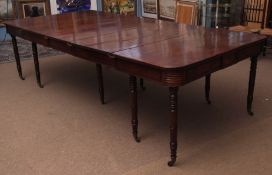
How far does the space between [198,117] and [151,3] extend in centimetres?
462

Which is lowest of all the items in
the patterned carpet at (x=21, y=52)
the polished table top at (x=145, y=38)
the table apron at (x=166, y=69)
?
the patterned carpet at (x=21, y=52)

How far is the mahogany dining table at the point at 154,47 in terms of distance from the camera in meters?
2.23

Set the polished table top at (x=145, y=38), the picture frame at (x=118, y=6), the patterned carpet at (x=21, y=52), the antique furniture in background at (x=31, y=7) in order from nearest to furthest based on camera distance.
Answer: the polished table top at (x=145, y=38) → the patterned carpet at (x=21, y=52) → the antique furniture in background at (x=31, y=7) → the picture frame at (x=118, y=6)

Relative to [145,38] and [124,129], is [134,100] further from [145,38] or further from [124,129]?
[145,38]

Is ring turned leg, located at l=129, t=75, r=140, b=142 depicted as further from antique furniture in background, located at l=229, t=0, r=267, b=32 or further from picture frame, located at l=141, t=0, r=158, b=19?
picture frame, located at l=141, t=0, r=158, b=19

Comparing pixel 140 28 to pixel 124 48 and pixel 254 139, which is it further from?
pixel 254 139

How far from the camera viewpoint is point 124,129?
2955mm

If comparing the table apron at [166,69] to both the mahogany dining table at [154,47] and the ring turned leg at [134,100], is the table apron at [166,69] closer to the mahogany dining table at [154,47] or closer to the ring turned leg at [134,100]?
the mahogany dining table at [154,47]

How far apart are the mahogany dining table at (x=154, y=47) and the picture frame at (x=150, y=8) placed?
3.35m

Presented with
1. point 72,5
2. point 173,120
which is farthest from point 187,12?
point 173,120

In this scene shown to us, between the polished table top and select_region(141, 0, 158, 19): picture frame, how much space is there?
3204 mm

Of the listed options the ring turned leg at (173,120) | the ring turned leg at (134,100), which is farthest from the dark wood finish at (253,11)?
the ring turned leg at (173,120)

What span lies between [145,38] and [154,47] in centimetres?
35

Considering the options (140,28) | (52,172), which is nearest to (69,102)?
(140,28)
